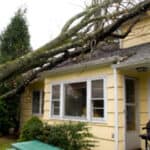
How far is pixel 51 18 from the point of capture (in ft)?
36.6

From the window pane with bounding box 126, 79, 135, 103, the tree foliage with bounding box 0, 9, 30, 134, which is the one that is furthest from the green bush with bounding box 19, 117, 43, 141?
the tree foliage with bounding box 0, 9, 30, 134

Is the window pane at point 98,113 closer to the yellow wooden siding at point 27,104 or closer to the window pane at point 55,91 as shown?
the window pane at point 55,91

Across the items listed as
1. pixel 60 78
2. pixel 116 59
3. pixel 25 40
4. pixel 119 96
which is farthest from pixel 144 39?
pixel 25 40

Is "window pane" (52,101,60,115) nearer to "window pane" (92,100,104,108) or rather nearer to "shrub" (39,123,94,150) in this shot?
"window pane" (92,100,104,108)

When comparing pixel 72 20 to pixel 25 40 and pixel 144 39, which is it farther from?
pixel 25 40

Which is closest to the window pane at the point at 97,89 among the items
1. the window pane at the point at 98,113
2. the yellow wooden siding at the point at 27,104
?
the window pane at the point at 98,113

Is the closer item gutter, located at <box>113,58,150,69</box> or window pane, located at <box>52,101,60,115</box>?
gutter, located at <box>113,58,150,69</box>

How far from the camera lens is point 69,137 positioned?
8016mm

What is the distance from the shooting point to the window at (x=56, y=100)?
11086 mm

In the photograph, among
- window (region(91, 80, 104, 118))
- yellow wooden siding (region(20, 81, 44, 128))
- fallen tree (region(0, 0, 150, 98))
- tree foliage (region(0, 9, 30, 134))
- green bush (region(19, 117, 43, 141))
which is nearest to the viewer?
fallen tree (region(0, 0, 150, 98))

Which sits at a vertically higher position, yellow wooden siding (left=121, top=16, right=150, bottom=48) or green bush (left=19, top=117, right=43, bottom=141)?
yellow wooden siding (left=121, top=16, right=150, bottom=48)

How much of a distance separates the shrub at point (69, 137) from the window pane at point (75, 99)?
5.22 feet

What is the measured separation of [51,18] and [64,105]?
3.71m

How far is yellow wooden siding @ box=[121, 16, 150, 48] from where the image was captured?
9.73 metres
